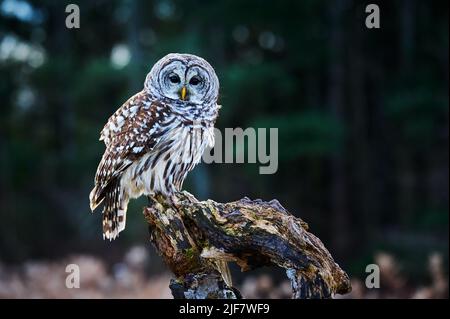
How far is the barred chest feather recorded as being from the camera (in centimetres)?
490

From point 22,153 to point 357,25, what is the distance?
29.2 ft

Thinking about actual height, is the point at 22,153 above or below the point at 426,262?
above

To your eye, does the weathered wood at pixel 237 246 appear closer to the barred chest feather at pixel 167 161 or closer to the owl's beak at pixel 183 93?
the barred chest feather at pixel 167 161

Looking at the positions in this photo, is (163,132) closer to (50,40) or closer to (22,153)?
(22,153)

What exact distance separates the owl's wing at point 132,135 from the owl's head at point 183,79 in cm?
13

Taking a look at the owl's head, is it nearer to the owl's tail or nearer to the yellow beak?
the yellow beak

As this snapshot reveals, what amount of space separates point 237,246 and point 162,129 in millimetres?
1412

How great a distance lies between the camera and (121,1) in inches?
598

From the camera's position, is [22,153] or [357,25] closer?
[357,25]

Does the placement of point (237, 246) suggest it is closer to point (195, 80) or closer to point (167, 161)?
point (167, 161)

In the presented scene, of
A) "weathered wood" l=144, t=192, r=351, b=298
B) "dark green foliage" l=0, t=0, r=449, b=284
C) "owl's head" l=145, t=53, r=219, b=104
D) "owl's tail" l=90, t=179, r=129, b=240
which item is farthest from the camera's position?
"dark green foliage" l=0, t=0, r=449, b=284

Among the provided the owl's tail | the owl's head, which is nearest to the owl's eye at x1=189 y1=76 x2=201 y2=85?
the owl's head

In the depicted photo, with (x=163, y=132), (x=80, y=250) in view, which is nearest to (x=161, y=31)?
(x=80, y=250)

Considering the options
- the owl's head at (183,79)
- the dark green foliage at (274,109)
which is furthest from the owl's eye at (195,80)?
the dark green foliage at (274,109)
